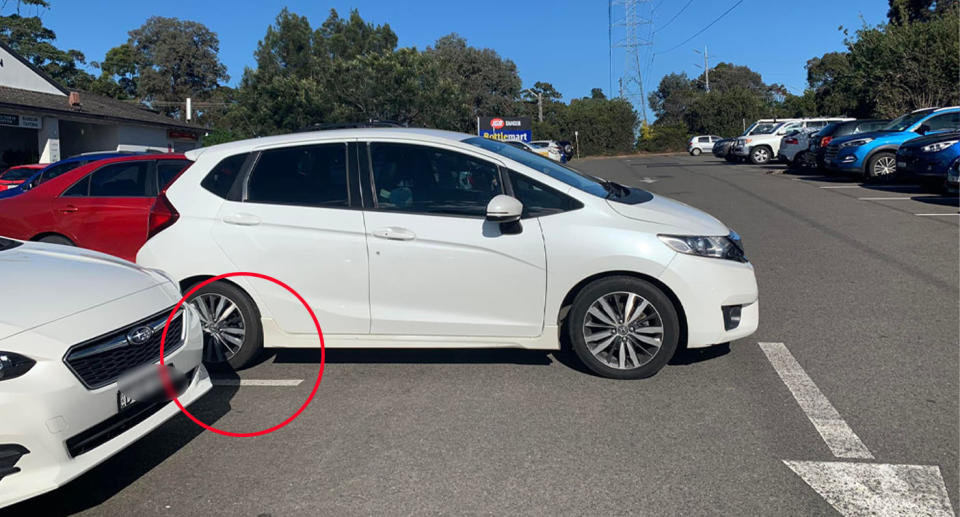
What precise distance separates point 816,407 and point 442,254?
8.46ft

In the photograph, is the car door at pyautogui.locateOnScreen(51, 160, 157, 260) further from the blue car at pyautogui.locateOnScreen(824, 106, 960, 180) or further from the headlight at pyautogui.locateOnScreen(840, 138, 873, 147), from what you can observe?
the headlight at pyautogui.locateOnScreen(840, 138, 873, 147)

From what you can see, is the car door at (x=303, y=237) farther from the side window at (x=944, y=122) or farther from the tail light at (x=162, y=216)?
the side window at (x=944, y=122)

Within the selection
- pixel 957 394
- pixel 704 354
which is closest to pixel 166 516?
pixel 704 354

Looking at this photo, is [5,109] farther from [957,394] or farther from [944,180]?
[957,394]

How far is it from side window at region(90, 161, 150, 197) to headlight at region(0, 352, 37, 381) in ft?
20.0

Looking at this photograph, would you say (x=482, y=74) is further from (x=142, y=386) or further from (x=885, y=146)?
(x=142, y=386)

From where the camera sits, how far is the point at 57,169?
11570 millimetres

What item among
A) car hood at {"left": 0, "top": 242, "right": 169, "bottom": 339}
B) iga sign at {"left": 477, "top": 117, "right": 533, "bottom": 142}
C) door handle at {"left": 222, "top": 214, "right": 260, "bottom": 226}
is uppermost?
iga sign at {"left": 477, "top": 117, "right": 533, "bottom": 142}

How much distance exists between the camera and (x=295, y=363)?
6.20 metres

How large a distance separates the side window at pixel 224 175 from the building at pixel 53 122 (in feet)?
81.5

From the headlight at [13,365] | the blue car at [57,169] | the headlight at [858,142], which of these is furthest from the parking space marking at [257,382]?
the headlight at [858,142]

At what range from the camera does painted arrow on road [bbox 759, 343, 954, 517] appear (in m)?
3.66

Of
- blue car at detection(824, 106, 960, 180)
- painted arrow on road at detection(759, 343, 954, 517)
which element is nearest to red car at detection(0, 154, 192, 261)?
painted arrow on road at detection(759, 343, 954, 517)

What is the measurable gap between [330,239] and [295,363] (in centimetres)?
117
